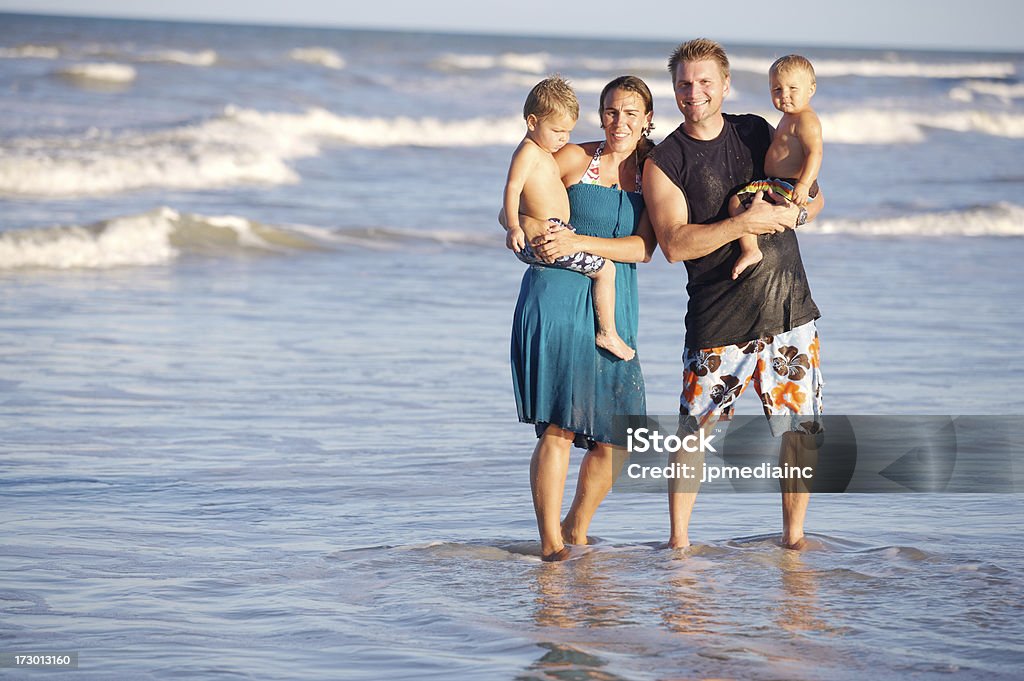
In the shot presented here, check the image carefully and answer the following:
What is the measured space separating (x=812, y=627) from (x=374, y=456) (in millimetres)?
2613

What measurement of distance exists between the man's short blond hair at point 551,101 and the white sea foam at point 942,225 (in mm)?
10759

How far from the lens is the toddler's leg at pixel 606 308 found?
169 inches

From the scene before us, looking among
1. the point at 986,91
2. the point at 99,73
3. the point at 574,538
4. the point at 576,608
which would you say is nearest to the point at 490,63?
the point at 986,91

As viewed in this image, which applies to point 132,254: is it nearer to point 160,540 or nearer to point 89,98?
point 160,540

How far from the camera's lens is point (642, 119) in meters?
4.23

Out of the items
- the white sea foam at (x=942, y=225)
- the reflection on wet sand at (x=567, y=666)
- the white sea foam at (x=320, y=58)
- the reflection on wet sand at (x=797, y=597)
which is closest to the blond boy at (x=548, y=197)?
the reflection on wet sand at (x=797, y=597)

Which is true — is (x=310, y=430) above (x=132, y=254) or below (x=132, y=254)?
below

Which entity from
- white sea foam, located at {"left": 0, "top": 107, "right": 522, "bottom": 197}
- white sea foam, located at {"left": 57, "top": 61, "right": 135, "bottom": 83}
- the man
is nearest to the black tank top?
the man

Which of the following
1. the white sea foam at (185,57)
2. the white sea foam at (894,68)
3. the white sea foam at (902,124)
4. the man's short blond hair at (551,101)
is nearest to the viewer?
the man's short blond hair at (551,101)

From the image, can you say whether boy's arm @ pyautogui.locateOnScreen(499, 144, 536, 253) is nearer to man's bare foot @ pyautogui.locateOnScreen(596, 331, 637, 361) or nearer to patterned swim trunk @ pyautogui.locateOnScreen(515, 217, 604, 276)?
patterned swim trunk @ pyautogui.locateOnScreen(515, 217, 604, 276)

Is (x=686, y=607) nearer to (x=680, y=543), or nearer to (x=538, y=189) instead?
(x=680, y=543)

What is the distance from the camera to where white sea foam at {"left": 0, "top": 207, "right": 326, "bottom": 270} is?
11359 millimetres

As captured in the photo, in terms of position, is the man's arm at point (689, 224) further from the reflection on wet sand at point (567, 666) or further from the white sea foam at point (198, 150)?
the white sea foam at point (198, 150)

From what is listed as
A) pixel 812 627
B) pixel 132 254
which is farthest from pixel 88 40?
pixel 812 627
